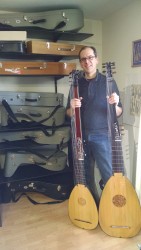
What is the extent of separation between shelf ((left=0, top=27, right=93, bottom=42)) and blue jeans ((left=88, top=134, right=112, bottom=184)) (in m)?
1.04

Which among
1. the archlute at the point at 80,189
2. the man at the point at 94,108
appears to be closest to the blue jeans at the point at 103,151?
the man at the point at 94,108

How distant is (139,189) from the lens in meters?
2.01

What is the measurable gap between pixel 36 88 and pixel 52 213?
1258 mm

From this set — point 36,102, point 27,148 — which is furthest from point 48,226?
point 36,102

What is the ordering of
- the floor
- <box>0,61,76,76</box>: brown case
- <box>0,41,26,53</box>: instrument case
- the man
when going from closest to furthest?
the floor
the man
<box>0,41,26,53</box>: instrument case
<box>0,61,76,76</box>: brown case

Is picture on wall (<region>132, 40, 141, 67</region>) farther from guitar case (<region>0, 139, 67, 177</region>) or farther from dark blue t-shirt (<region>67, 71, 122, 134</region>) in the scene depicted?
guitar case (<region>0, 139, 67, 177</region>)

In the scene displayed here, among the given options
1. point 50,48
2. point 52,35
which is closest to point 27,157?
point 50,48

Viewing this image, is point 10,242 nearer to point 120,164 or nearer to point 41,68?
point 120,164

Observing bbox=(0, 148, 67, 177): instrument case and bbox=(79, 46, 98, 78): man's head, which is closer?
bbox=(79, 46, 98, 78): man's head

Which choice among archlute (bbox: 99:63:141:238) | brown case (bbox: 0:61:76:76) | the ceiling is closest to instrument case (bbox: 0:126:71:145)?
brown case (bbox: 0:61:76:76)

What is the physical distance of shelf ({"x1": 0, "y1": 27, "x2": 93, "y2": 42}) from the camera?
218cm

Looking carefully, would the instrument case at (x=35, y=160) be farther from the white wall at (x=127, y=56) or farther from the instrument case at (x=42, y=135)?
the white wall at (x=127, y=56)

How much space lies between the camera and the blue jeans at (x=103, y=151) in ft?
6.13

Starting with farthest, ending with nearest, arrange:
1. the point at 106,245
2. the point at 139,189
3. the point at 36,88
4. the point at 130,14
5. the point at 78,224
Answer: the point at 36,88
the point at 130,14
the point at 139,189
the point at 78,224
the point at 106,245
